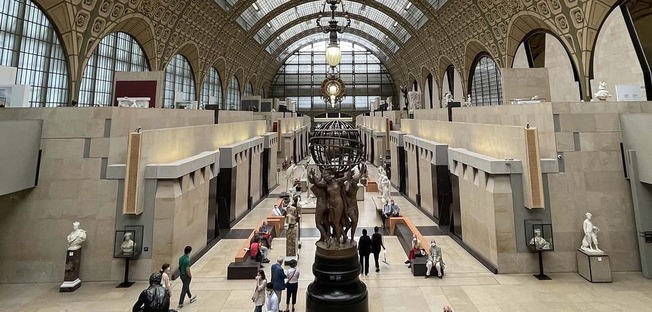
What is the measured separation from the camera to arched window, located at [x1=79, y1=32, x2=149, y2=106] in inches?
633

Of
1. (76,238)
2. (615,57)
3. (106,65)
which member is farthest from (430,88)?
(76,238)

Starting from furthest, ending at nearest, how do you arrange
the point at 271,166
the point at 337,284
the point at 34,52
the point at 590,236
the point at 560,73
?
the point at 271,166, the point at 560,73, the point at 34,52, the point at 590,236, the point at 337,284

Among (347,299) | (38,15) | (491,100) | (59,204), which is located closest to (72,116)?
(59,204)

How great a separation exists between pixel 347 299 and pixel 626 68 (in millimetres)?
16632

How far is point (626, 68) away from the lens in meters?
13.7

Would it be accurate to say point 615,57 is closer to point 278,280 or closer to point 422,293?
point 422,293

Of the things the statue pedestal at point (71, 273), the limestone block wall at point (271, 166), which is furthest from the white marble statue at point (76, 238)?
the limestone block wall at point (271, 166)

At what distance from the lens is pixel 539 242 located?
711 cm

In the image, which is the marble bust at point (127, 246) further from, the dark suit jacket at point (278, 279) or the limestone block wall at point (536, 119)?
the limestone block wall at point (536, 119)

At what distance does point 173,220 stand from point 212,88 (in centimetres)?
2807

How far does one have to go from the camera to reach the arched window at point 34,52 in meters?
12.0

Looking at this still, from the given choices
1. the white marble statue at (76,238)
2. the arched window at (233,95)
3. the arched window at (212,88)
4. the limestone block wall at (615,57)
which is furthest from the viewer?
the arched window at (233,95)

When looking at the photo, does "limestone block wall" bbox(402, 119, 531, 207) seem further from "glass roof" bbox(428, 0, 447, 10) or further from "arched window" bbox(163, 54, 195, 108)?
"arched window" bbox(163, 54, 195, 108)

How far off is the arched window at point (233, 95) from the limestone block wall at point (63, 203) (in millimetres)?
29849
